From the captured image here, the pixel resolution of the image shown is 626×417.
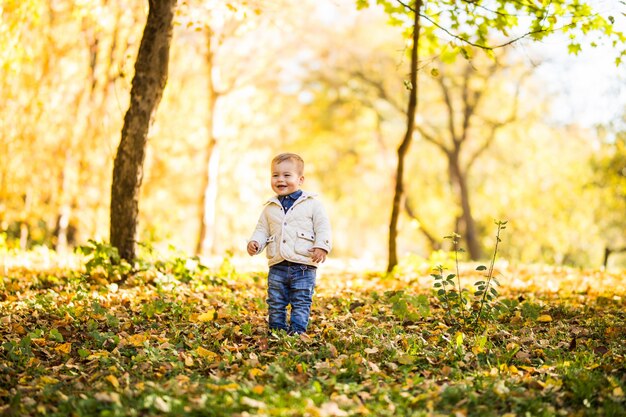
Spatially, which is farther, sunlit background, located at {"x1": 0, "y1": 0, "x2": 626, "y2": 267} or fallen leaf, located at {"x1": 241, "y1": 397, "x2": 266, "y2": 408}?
sunlit background, located at {"x1": 0, "y1": 0, "x2": 626, "y2": 267}

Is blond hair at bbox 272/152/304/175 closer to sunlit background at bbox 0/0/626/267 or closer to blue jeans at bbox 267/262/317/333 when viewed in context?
blue jeans at bbox 267/262/317/333

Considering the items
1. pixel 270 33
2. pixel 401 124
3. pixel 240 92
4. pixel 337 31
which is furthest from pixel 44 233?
pixel 401 124

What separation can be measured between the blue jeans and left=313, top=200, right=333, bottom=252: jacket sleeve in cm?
26

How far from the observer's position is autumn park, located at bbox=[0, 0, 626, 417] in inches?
167

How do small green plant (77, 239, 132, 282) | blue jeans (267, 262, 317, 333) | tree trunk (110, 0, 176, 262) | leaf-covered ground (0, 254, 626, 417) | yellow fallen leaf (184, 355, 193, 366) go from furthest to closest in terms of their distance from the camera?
1. tree trunk (110, 0, 176, 262)
2. small green plant (77, 239, 132, 282)
3. blue jeans (267, 262, 317, 333)
4. yellow fallen leaf (184, 355, 193, 366)
5. leaf-covered ground (0, 254, 626, 417)

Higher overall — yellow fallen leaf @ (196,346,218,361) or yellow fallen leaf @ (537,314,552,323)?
yellow fallen leaf @ (537,314,552,323)

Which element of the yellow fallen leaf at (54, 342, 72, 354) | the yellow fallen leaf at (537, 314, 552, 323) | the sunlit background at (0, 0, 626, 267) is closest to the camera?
the yellow fallen leaf at (54, 342, 72, 354)

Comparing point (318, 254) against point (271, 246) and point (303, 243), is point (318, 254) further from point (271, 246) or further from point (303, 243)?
point (271, 246)

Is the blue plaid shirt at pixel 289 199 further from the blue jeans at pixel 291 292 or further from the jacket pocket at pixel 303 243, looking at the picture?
the blue jeans at pixel 291 292

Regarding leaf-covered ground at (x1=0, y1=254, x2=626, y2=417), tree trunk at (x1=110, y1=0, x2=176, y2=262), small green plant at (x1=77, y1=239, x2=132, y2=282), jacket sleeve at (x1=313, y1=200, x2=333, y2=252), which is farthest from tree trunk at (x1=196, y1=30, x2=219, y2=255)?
jacket sleeve at (x1=313, y1=200, x2=333, y2=252)

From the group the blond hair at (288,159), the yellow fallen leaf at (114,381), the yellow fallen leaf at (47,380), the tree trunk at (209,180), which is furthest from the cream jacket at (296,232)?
the tree trunk at (209,180)

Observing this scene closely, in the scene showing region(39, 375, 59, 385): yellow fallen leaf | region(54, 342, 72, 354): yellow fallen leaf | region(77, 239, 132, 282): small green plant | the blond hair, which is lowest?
region(39, 375, 59, 385): yellow fallen leaf

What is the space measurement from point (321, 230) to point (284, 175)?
0.56 metres

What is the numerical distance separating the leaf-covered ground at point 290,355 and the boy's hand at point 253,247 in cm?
68
